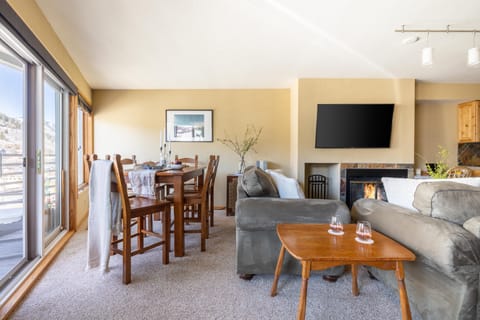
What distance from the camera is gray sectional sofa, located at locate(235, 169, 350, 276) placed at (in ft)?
5.50

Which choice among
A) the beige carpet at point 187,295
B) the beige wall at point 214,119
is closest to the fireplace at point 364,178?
the beige wall at point 214,119

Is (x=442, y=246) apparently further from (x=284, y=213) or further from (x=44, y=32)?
(x=44, y=32)

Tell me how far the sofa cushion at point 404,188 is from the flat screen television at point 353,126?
77.1 inches

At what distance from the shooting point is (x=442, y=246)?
3.55ft

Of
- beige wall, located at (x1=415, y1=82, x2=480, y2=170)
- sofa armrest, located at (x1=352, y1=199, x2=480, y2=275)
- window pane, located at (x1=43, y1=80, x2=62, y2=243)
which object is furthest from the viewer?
beige wall, located at (x1=415, y1=82, x2=480, y2=170)

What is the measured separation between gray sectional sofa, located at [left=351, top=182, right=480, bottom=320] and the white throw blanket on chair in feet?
6.51

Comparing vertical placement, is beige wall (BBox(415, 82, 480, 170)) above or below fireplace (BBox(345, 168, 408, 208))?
above

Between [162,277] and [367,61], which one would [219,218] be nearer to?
[162,277]

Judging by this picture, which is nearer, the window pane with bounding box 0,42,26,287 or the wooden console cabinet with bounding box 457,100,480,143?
the window pane with bounding box 0,42,26,287

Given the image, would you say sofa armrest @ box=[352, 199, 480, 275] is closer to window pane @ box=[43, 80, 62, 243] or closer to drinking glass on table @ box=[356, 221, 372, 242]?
drinking glass on table @ box=[356, 221, 372, 242]

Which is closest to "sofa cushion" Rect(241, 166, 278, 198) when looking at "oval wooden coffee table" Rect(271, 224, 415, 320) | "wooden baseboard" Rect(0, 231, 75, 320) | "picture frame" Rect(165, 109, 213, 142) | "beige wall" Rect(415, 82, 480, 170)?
"oval wooden coffee table" Rect(271, 224, 415, 320)

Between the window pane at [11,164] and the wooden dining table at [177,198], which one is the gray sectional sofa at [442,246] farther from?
the window pane at [11,164]

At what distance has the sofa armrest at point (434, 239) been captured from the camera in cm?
105

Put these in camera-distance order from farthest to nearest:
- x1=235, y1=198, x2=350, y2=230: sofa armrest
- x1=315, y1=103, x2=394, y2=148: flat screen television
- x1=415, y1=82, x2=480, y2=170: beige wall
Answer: x1=415, y1=82, x2=480, y2=170: beige wall < x1=315, y1=103, x2=394, y2=148: flat screen television < x1=235, y1=198, x2=350, y2=230: sofa armrest
